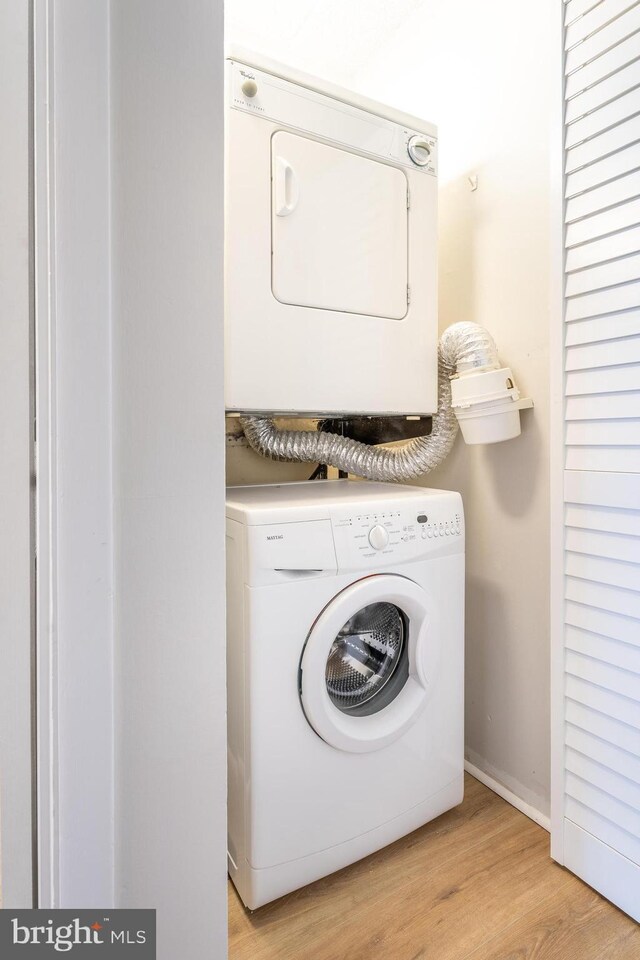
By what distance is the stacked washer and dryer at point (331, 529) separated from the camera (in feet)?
3.71

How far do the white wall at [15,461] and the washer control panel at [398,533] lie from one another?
2.32 ft

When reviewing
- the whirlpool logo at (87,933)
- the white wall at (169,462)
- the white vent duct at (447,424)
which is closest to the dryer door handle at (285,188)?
the white vent duct at (447,424)

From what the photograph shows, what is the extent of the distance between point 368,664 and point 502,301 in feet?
3.73

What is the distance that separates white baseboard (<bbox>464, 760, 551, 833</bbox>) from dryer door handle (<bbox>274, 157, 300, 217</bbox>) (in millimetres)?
1754

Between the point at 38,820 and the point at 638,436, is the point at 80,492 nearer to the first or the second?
the point at 38,820

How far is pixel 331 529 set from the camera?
46.7 inches

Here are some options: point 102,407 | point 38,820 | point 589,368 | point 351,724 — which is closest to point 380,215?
point 589,368

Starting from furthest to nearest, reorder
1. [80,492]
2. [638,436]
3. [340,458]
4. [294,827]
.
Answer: [340,458], [294,827], [638,436], [80,492]

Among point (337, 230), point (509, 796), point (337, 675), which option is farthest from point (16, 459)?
point (509, 796)

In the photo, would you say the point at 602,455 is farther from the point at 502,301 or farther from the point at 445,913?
the point at 445,913

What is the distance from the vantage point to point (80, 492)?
0.53 m

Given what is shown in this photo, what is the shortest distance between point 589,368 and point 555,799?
3.43ft

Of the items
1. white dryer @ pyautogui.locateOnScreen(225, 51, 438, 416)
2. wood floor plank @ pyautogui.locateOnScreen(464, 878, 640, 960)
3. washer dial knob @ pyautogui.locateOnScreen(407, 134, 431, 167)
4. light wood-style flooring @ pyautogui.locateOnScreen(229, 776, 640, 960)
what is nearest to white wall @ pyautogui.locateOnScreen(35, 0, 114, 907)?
white dryer @ pyautogui.locateOnScreen(225, 51, 438, 416)

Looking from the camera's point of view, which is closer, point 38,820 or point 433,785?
point 38,820
